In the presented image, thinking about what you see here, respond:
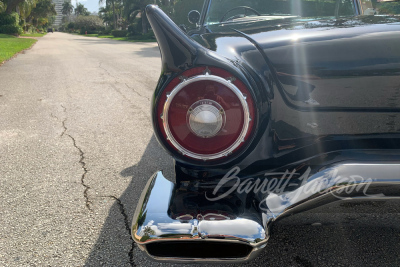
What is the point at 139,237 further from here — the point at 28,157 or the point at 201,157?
the point at 28,157

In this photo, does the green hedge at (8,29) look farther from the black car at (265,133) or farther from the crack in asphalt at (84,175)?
the black car at (265,133)

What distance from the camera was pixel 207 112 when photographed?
1.34 metres

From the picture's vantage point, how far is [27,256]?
183 cm

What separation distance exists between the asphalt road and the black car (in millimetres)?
226

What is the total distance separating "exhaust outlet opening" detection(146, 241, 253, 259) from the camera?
3.98 feet

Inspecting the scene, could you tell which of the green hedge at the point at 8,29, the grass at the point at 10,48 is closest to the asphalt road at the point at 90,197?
the grass at the point at 10,48

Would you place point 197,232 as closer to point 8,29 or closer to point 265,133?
point 265,133

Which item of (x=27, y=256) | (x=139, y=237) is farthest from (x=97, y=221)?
(x=139, y=237)

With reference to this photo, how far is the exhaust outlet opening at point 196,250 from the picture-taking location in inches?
47.8

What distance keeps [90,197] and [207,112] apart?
58.4 inches

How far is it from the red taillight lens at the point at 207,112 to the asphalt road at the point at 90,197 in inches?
17.5

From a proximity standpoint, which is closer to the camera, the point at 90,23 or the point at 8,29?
the point at 8,29

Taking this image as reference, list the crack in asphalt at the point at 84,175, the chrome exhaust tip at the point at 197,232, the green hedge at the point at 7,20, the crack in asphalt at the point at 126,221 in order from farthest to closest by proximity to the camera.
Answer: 1. the green hedge at the point at 7,20
2. the crack in asphalt at the point at 84,175
3. the crack in asphalt at the point at 126,221
4. the chrome exhaust tip at the point at 197,232

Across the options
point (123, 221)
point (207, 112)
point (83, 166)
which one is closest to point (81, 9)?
point (83, 166)
